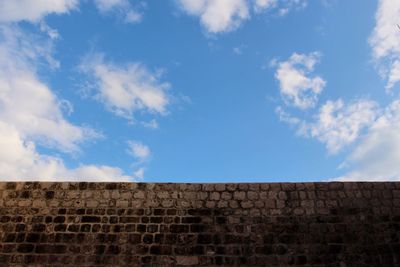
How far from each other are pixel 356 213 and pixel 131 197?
3854 mm

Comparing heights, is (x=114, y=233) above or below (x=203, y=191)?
below

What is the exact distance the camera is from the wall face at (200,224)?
21.6 feet

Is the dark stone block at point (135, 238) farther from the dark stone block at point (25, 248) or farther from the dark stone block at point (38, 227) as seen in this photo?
the dark stone block at point (25, 248)

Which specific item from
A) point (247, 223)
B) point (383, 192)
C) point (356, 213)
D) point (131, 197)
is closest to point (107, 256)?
point (131, 197)

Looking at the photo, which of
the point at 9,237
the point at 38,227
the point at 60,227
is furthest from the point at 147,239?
the point at 9,237

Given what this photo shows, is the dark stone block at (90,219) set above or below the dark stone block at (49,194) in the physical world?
below

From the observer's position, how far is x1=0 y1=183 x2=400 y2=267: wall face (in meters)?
6.57

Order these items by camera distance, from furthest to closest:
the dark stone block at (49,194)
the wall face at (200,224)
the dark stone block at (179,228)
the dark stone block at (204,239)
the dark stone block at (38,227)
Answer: the dark stone block at (49,194) < the dark stone block at (38,227) < the dark stone block at (179,228) < the dark stone block at (204,239) < the wall face at (200,224)

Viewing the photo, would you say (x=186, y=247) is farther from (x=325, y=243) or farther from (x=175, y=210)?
(x=325, y=243)

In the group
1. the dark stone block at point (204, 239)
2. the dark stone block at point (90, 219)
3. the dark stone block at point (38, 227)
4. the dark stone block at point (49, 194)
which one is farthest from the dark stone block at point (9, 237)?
the dark stone block at point (204, 239)

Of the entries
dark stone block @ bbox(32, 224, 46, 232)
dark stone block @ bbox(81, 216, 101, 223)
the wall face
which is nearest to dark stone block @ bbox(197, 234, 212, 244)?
the wall face

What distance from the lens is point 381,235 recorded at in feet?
21.9

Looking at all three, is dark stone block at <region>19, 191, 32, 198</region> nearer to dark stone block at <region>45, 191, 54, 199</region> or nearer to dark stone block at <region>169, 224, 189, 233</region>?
dark stone block at <region>45, 191, 54, 199</region>

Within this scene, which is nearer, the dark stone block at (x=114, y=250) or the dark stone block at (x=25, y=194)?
the dark stone block at (x=114, y=250)
